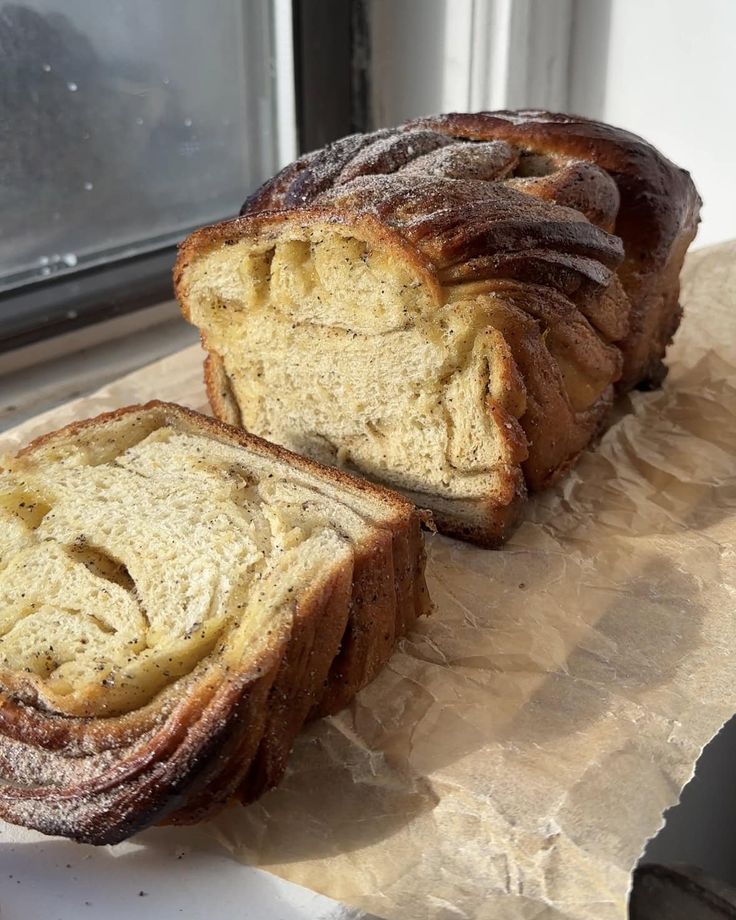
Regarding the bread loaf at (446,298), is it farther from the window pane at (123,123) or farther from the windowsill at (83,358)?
the window pane at (123,123)

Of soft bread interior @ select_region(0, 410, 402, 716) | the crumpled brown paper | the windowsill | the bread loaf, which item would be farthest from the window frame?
the crumpled brown paper

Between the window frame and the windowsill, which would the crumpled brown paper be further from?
the window frame

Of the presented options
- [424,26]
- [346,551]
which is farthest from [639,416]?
[424,26]

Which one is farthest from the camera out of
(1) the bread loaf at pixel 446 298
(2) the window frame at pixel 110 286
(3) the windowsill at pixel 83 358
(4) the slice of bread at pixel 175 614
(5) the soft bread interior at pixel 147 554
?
(2) the window frame at pixel 110 286

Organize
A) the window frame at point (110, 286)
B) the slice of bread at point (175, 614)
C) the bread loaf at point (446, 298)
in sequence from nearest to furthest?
the slice of bread at point (175, 614), the bread loaf at point (446, 298), the window frame at point (110, 286)

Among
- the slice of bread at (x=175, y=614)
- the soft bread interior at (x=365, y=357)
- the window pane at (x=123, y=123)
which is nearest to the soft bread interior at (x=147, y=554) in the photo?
the slice of bread at (x=175, y=614)

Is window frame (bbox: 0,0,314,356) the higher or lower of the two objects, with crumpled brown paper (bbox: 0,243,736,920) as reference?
higher

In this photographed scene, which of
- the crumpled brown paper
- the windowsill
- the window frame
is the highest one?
the window frame

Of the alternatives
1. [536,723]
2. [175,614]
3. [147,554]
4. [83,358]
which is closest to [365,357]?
[147,554]
